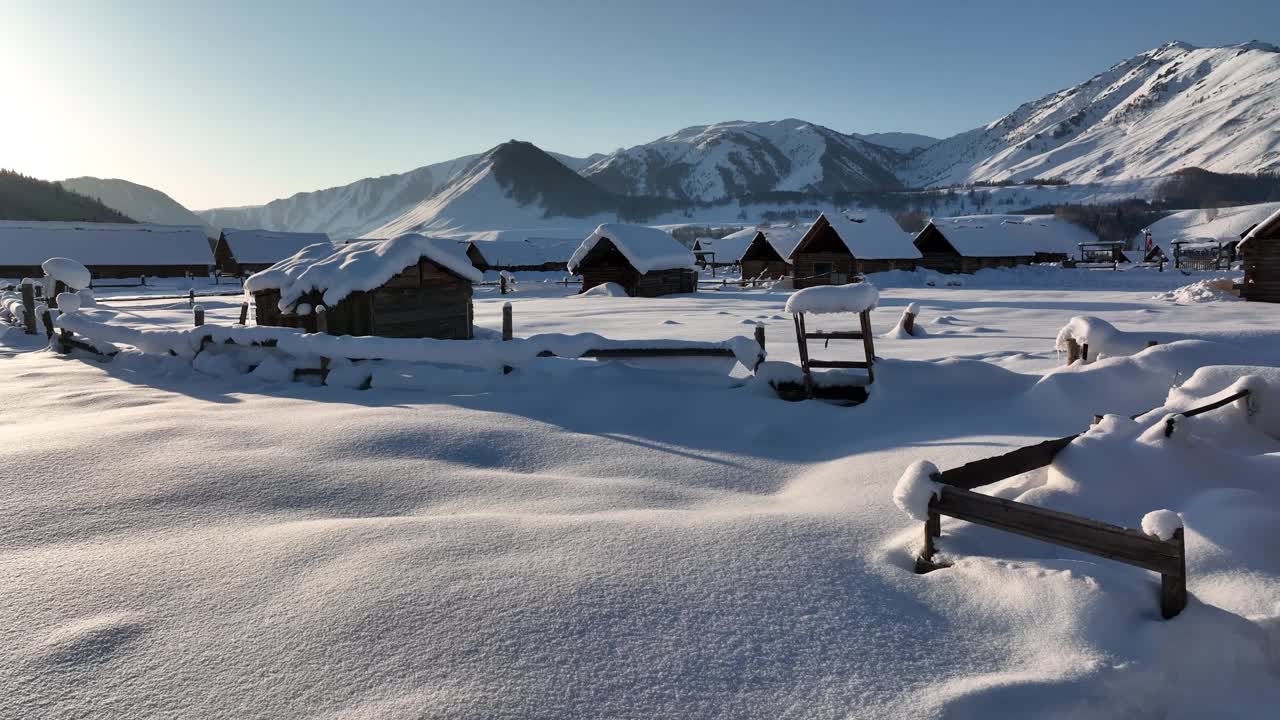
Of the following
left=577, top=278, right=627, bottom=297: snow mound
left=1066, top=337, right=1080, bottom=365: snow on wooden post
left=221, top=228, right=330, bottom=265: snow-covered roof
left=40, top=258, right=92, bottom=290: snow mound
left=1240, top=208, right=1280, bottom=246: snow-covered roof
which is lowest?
left=1066, top=337, right=1080, bottom=365: snow on wooden post

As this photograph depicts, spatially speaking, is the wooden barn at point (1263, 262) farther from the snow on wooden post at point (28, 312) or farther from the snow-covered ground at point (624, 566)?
the snow on wooden post at point (28, 312)

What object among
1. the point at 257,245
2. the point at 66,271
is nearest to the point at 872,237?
the point at 66,271

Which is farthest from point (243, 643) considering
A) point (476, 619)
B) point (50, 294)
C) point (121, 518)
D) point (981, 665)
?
point (50, 294)

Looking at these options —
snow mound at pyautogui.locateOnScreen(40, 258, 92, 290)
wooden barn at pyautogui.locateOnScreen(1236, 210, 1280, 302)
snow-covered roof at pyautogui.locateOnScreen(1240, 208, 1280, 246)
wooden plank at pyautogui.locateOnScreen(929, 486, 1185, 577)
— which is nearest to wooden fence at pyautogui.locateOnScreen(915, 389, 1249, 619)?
wooden plank at pyautogui.locateOnScreen(929, 486, 1185, 577)

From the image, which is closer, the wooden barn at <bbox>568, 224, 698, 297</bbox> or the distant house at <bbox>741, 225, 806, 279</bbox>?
the wooden barn at <bbox>568, 224, 698, 297</bbox>

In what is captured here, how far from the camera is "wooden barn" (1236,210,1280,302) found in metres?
24.7

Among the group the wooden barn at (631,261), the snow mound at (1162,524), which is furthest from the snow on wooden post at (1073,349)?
the wooden barn at (631,261)

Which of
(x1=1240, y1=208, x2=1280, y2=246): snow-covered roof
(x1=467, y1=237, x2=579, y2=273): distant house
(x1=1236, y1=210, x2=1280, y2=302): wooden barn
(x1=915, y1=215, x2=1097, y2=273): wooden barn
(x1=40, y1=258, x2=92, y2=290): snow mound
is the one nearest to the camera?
(x1=40, y1=258, x2=92, y2=290): snow mound

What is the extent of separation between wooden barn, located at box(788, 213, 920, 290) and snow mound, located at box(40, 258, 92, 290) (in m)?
34.2

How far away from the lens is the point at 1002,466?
4.50 meters

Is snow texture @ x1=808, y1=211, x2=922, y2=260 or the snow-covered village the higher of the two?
snow texture @ x1=808, y1=211, x2=922, y2=260

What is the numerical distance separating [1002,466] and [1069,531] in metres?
1.34

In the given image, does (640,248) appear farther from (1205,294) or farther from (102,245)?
(102,245)

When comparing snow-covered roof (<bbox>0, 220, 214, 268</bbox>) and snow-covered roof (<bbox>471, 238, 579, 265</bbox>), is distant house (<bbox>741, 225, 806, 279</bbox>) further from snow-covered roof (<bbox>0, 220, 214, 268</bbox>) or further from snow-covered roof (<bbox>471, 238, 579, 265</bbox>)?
snow-covered roof (<bbox>0, 220, 214, 268</bbox>)
